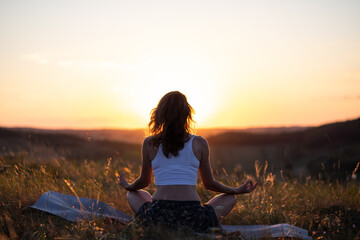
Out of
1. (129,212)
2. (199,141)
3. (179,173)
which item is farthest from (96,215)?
(199,141)

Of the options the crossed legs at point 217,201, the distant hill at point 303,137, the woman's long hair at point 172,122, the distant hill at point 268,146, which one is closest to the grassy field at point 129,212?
the crossed legs at point 217,201

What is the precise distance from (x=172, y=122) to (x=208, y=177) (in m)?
0.77

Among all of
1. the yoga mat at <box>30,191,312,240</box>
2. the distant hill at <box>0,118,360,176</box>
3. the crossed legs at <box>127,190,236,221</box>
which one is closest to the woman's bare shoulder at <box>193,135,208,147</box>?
the crossed legs at <box>127,190,236,221</box>

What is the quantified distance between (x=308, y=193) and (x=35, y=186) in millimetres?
4469

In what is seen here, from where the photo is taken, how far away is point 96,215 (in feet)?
12.7

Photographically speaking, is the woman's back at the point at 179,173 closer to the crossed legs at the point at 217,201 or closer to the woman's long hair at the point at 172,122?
the woman's long hair at the point at 172,122

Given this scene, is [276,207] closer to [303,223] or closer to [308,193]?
[303,223]

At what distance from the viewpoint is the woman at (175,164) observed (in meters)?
3.42

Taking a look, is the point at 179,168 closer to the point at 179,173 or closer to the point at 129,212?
the point at 179,173

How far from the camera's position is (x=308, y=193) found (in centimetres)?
583

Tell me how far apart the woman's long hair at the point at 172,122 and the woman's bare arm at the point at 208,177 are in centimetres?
20

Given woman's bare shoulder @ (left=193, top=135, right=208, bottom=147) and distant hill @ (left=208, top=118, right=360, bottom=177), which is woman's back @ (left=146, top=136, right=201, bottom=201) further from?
distant hill @ (left=208, top=118, right=360, bottom=177)

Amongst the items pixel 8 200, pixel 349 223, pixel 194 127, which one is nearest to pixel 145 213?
pixel 194 127

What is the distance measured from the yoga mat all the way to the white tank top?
2.65 feet
